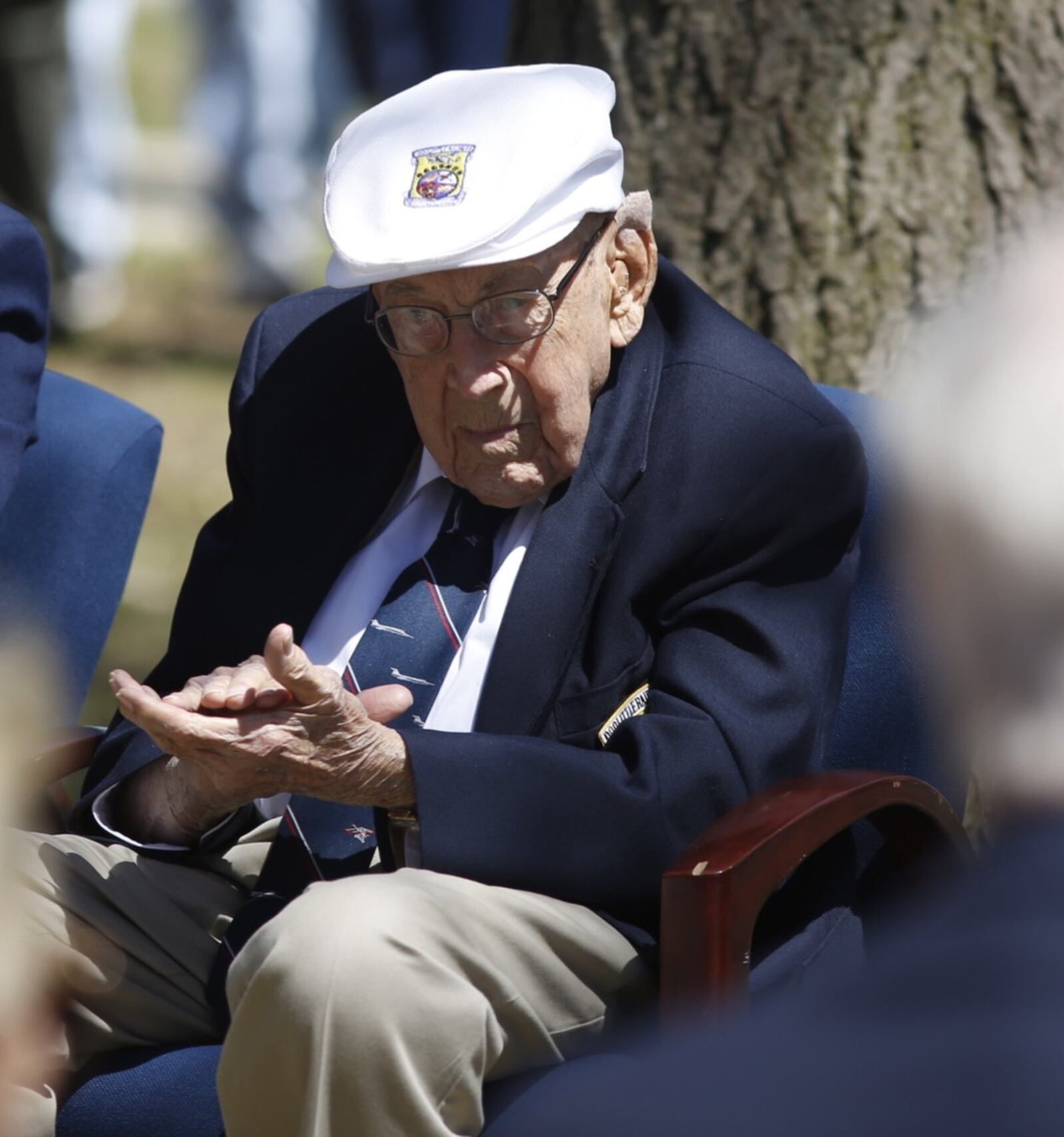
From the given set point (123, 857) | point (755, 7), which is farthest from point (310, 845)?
point (755, 7)

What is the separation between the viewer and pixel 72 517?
12.2 ft

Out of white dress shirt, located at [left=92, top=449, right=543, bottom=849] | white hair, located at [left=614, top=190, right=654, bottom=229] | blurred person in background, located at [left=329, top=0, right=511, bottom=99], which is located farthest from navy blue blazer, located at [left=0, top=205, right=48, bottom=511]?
blurred person in background, located at [left=329, top=0, right=511, bottom=99]

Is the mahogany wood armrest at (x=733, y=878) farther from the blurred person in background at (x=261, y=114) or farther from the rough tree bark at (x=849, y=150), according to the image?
the blurred person in background at (x=261, y=114)

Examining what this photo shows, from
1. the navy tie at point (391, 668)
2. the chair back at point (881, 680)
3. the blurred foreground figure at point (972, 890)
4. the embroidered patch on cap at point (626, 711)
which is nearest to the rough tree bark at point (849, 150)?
the chair back at point (881, 680)

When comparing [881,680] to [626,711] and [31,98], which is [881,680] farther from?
[31,98]

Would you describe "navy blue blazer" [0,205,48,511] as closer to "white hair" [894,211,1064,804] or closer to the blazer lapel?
the blazer lapel

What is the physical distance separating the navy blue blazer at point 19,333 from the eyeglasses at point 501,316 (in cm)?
102

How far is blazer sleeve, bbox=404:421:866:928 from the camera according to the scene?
269cm

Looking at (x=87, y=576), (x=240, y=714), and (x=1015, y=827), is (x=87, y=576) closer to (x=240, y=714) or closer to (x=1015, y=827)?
(x=240, y=714)

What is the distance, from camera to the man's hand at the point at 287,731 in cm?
259

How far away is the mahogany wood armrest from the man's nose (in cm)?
75

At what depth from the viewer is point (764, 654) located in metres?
2.80

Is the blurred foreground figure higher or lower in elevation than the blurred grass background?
higher

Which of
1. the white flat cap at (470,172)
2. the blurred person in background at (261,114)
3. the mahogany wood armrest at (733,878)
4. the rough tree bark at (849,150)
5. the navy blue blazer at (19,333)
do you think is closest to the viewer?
the mahogany wood armrest at (733,878)
